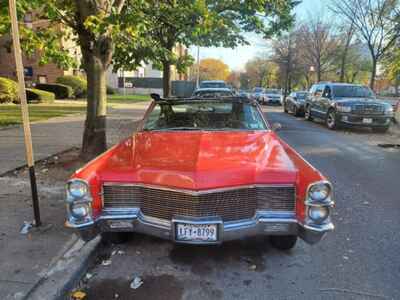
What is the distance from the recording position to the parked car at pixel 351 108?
1251cm

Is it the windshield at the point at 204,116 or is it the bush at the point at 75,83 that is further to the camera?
the bush at the point at 75,83

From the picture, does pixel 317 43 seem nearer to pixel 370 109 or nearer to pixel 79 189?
pixel 370 109

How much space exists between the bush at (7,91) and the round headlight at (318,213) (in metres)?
20.2

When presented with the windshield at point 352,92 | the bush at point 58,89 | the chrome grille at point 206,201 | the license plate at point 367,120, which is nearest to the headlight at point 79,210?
the chrome grille at point 206,201

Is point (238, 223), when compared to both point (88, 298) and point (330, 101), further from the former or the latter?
point (330, 101)

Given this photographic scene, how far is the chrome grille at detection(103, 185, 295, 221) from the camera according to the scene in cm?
290

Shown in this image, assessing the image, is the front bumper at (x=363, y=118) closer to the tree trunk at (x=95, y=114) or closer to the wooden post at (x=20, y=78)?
the tree trunk at (x=95, y=114)

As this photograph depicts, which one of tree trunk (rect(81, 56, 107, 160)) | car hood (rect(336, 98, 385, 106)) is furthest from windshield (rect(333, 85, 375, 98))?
tree trunk (rect(81, 56, 107, 160))

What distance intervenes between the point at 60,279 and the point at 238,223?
1.63 meters

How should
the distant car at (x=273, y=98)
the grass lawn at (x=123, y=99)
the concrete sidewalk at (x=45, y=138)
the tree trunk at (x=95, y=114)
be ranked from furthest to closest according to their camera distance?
the distant car at (x=273, y=98) < the grass lawn at (x=123, y=99) < the concrete sidewalk at (x=45, y=138) < the tree trunk at (x=95, y=114)

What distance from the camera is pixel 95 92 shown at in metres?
6.66

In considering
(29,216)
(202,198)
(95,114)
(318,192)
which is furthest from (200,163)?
(95,114)

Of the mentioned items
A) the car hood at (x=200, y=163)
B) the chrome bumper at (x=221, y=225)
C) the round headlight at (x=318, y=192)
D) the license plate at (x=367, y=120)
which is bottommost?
the license plate at (x=367, y=120)

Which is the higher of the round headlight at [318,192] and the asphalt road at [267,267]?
the round headlight at [318,192]
